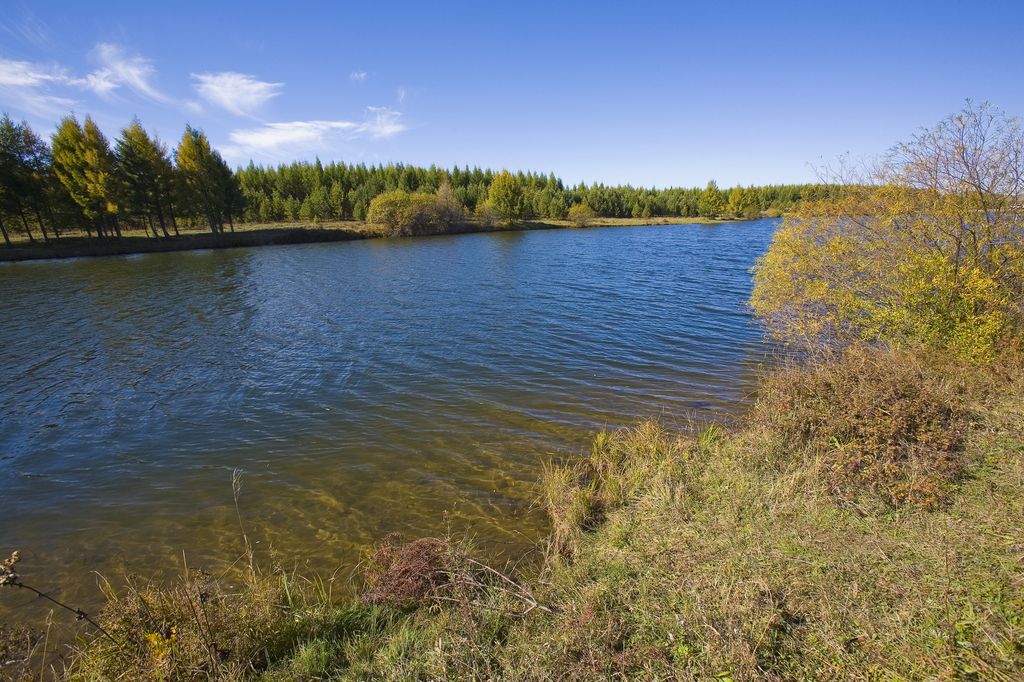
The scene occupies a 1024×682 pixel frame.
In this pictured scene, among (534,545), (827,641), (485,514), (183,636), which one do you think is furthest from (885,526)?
(183,636)

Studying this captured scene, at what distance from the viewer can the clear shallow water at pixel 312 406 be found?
21.3 feet

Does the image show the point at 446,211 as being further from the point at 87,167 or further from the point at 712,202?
the point at 712,202

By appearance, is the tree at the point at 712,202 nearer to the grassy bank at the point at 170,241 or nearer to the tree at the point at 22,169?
the grassy bank at the point at 170,241

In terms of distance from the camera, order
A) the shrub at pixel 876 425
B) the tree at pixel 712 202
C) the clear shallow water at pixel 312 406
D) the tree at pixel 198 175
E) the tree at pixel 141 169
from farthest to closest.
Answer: the tree at pixel 712 202
the tree at pixel 198 175
the tree at pixel 141 169
the clear shallow water at pixel 312 406
the shrub at pixel 876 425

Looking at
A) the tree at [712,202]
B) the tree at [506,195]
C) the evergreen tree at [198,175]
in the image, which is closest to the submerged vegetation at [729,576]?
the evergreen tree at [198,175]

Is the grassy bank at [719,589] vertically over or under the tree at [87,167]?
under

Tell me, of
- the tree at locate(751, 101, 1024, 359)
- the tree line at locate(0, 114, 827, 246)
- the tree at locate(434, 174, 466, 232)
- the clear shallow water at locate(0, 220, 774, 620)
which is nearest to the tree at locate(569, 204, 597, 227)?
the tree line at locate(0, 114, 827, 246)

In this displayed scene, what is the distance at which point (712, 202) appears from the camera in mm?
121562

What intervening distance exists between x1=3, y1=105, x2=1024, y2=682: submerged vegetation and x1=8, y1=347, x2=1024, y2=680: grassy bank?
2cm

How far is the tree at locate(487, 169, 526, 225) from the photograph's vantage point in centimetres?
8400

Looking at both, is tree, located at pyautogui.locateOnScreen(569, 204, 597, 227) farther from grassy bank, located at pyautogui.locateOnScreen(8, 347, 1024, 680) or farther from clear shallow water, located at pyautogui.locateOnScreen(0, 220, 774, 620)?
grassy bank, located at pyautogui.locateOnScreen(8, 347, 1024, 680)

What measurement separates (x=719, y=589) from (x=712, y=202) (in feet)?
446

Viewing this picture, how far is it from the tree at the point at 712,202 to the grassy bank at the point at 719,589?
5169 inches

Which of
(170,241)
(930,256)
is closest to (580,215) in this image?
(170,241)
